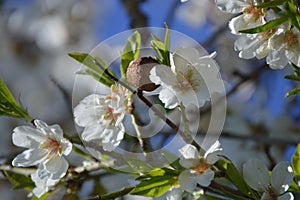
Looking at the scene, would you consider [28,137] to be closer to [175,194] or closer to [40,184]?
[40,184]

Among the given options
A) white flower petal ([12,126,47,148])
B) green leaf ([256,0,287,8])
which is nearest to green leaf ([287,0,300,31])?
green leaf ([256,0,287,8])

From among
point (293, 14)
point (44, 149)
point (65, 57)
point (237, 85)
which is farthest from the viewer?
point (65, 57)

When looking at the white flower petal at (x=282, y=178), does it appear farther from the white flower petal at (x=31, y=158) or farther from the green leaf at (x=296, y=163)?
the white flower petal at (x=31, y=158)

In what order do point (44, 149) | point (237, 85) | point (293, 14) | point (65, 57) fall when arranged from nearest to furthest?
point (293, 14), point (44, 149), point (237, 85), point (65, 57)

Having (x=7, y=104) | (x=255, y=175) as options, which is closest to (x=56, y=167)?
(x=7, y=104)

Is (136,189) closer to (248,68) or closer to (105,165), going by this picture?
(105,165)

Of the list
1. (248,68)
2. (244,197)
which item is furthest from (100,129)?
(248,68)

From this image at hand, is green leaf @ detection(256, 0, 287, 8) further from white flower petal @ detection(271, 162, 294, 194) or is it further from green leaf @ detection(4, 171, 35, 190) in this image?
green leaf @ detection(4, 171, 35, 190)

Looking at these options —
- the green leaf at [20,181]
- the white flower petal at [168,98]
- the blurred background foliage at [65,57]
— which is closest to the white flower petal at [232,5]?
the white flower petal at [168,98]

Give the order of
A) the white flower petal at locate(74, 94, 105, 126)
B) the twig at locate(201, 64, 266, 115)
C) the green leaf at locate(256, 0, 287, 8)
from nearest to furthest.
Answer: the green leaf at locate(256, 0, 287, 8) → the white flower petal at locate(74, 94, 105, 126) → the twig at locate(201, 64, 266, 115)
